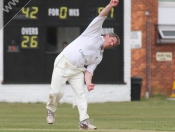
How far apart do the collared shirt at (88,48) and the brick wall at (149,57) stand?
53.4ft

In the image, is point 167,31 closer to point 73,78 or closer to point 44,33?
point 44,33

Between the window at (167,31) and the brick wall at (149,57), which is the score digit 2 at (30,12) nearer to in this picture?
the brick wall at (149,57)

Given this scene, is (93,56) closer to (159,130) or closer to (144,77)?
(159,130)

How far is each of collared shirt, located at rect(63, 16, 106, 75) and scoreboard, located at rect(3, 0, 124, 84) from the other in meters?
13.5

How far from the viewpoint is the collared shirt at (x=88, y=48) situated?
41.5ft

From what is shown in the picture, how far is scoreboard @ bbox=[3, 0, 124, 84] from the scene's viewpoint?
26.3 metres

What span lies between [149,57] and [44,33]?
199 inches

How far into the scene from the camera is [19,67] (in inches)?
1045

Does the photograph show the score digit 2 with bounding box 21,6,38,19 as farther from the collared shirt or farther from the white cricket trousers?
the collared shirt

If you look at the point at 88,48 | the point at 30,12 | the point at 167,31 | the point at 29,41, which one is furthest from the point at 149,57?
the point at 88,48

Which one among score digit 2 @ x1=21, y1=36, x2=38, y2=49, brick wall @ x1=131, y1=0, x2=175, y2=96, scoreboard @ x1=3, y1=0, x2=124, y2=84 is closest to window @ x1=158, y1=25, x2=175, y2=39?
brick wall @ x1=131, y1=0, x2=175, y2=96

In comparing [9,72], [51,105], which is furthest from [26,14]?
[51,105]

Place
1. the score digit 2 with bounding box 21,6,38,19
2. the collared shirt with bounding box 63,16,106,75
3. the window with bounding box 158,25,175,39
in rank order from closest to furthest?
the collared shirt with bounding box 63,16,106,75 < the score digit 2 with bounding box 21,6,38,19 < the window with bounding box 158,25,175,39

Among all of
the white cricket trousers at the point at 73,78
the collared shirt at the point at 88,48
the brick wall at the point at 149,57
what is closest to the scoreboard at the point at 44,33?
the brick wall at the point at 149,57
